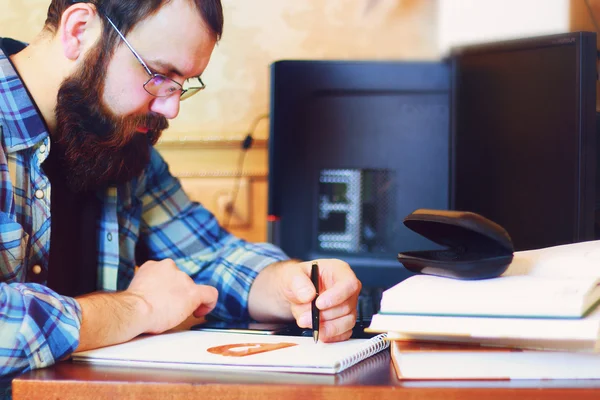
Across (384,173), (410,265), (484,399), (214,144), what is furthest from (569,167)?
(214,144)

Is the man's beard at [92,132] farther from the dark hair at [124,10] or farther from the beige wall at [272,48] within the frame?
the beige wall at [272,48]

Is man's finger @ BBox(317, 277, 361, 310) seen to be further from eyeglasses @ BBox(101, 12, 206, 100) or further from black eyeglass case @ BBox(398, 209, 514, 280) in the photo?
eyeglasses @ BBox(101, 12, 206, 100)

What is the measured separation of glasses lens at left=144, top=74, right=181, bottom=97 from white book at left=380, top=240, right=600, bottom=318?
60 cm

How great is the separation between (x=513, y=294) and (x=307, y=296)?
0.90 ft

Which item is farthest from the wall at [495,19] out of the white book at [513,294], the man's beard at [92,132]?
the white book at [513,294]

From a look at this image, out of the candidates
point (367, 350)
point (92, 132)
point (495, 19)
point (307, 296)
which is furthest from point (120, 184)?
point (495, 19)

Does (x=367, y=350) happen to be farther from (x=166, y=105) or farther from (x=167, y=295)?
(x=166, y=105)

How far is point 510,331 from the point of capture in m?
0.51

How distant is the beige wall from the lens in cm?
189

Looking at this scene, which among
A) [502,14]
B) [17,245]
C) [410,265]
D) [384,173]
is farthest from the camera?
[502,14]

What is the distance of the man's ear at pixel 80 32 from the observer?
1.00 m

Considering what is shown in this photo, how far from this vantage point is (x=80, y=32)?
3.33 ft

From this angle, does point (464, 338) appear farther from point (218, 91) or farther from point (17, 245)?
point (218, 91)

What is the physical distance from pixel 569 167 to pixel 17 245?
31.2 inches
